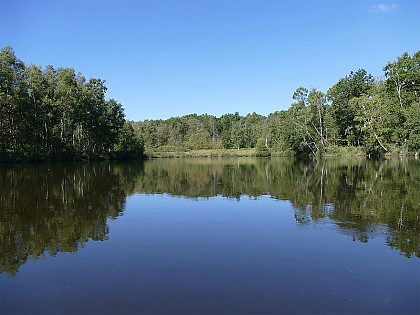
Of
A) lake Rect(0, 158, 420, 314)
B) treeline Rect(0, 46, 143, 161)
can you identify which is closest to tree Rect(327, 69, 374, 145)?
treeline Rect(0, 46, 143, 161)

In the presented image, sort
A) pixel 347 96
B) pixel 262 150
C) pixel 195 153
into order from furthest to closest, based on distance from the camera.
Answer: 1. pixel 195 153
2. pixel 262 150
3. pixel 347 96

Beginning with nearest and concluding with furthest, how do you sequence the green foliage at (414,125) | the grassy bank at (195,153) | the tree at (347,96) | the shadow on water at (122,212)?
the shadow on water at (122,212) → the green foliage at (414,125) → the tree at (347,96) → the grassy bank at (195,153)

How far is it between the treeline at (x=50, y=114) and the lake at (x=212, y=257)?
44.5m

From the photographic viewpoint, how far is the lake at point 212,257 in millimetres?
5750

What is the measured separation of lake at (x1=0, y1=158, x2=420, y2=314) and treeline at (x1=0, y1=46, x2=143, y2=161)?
44.5 m

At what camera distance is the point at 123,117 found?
284 feet

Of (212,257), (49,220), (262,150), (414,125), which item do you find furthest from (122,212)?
(262,150)

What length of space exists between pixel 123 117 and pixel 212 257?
82195 mm

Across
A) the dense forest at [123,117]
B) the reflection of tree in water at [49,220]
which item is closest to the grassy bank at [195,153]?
the dense forest at [123,117]

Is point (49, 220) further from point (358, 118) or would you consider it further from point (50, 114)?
point (358, 118)

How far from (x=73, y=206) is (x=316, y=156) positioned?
69.7 metres

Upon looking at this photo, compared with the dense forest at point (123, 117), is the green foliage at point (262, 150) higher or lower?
lower

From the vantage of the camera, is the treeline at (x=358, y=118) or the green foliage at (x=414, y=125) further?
the treeline at (x=358, y=118)

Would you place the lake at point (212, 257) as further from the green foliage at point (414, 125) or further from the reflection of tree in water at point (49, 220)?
the green foliage at point (414, 125)
